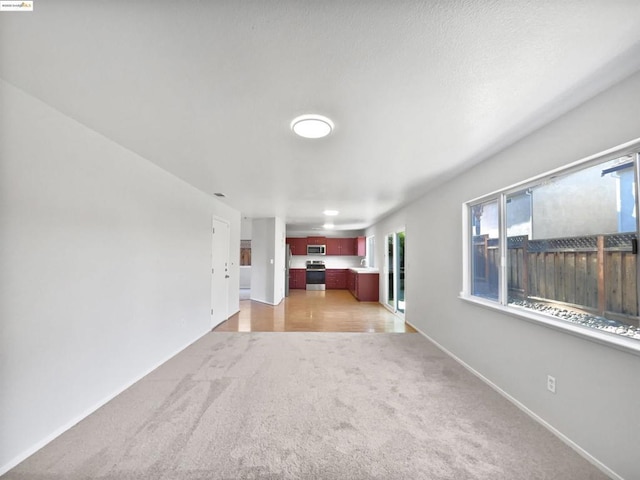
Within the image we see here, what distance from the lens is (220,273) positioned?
4.95 m

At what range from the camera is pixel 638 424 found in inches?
55.5

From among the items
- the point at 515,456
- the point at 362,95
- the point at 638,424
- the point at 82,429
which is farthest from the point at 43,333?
the point at 638,424

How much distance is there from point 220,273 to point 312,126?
3819mm

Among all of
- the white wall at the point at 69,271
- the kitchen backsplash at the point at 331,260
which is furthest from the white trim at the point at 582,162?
the kitchen backsplash at the point at 331,260

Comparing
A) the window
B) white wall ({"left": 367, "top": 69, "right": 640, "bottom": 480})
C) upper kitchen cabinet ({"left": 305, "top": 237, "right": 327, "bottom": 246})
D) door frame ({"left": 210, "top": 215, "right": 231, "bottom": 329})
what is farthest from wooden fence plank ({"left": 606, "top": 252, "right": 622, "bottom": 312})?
upper kitchen cabinet ({"left": 305, "top": 237, "right": 327, "bottom": 246})

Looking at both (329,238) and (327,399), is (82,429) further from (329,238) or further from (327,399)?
(329,238)

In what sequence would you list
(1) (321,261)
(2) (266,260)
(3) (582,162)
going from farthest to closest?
1. (1) (321,261)
2. (2) (266,260)
3. (3) (582,162)

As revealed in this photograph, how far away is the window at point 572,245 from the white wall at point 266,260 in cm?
493

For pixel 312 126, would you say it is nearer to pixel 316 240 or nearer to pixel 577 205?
pixel 577 205

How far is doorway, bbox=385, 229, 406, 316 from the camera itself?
598cm

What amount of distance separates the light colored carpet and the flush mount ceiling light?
229 centimetres

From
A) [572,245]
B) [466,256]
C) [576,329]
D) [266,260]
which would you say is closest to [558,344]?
[576,329]

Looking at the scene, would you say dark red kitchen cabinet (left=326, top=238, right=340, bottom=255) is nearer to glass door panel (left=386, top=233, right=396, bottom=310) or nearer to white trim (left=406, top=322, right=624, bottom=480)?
glass door panel (left=386, top=233, right=396, bottom=310)

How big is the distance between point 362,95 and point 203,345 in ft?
12.5
